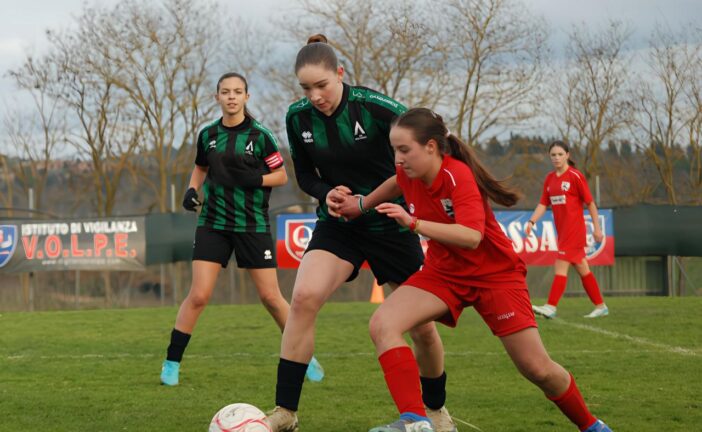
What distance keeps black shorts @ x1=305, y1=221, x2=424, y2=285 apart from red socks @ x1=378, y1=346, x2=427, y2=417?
103 centimetres

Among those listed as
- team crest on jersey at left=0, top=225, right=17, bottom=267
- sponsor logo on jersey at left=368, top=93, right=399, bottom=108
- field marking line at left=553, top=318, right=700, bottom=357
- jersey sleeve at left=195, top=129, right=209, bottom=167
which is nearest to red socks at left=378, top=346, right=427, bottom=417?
sponsor logo on jersey at left=368, top=93, right=399, bottom=108

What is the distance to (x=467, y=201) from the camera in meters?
4.30

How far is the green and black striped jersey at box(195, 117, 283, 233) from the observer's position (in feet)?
24.1

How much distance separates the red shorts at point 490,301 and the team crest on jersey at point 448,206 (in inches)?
11.9

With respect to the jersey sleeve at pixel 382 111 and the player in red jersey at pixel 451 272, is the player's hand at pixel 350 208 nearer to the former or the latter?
the player in red jersey at pixel 451 272

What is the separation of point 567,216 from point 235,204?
612 cm

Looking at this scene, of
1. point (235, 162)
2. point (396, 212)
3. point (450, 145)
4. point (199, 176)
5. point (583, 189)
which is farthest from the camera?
point (583, 189)

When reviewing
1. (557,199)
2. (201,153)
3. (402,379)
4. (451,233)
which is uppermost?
(201,153)

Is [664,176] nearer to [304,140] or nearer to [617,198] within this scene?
[617,198]

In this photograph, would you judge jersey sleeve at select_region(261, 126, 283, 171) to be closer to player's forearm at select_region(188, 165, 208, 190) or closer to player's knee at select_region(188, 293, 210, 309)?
player's forearm at select_region(188, 165, 208, 190)

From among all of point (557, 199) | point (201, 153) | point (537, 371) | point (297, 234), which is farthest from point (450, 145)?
point (297, 234)

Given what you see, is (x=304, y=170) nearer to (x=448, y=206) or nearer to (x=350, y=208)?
(x=350, y=208)

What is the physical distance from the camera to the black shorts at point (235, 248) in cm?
729

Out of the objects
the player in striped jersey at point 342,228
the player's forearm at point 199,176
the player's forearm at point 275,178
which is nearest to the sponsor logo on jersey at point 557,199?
the player's forearm at point 275,178
